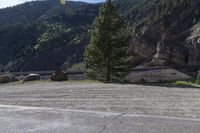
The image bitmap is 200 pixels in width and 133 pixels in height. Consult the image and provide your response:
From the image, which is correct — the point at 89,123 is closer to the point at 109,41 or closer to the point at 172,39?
the point at 109,41

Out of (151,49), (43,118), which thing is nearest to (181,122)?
(43,118)

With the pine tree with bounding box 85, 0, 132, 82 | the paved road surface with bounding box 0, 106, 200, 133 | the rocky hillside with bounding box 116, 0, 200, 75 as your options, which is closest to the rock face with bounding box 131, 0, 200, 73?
the rocky hillside with bounding box 116, 0, 200, 75

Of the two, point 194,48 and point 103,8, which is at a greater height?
point 103,8

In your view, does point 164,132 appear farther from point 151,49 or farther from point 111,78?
point 151,49

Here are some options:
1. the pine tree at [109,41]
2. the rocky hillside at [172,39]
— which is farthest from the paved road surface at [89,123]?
the rocky hillside at [172,39]

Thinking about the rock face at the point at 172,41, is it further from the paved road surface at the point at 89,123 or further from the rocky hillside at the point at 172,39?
the paved road surface at the point at 89,123

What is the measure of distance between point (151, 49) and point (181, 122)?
116902mm

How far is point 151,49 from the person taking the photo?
12506 centimetres

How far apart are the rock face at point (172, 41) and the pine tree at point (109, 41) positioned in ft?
227

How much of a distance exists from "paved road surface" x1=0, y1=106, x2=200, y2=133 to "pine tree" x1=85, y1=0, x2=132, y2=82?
25264 mm

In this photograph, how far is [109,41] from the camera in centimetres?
3572

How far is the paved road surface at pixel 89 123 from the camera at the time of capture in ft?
27.5

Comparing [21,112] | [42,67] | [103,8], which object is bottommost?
[42,67]

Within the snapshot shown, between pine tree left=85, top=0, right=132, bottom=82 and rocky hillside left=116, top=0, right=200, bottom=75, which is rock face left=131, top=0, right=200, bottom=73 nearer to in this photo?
rocky hillside left=116, top=0, right=200, bottom=75
